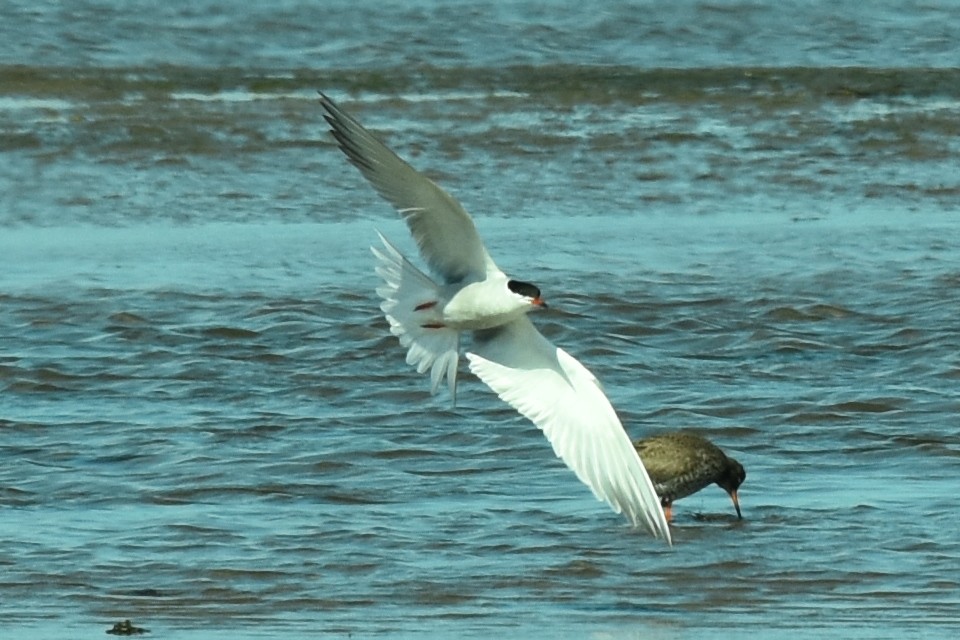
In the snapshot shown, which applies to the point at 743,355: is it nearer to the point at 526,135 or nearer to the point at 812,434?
the point at 812,434

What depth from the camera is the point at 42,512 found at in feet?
23.6

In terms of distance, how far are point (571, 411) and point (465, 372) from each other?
2.74m

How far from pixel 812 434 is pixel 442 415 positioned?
1478 mm

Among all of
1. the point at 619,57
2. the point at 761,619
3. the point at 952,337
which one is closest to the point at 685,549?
the point at 761,619

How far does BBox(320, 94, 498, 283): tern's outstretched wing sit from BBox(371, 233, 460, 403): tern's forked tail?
0.09 meters

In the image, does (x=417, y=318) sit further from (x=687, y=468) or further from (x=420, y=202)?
(x=687, y=468)

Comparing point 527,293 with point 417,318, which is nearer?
point 527,293

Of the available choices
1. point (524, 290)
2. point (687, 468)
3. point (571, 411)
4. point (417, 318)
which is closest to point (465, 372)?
point (687, 468)

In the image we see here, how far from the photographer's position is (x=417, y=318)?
696cm

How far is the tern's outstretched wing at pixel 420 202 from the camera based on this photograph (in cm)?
652

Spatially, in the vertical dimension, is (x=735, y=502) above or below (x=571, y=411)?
below

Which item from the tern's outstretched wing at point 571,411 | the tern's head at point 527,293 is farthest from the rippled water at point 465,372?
the tern's head at point 527,293

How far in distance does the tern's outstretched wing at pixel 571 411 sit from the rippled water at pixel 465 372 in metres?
0.35

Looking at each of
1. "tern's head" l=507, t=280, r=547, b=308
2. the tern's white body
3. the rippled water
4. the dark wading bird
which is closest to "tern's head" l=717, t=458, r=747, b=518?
the dark wading bird
